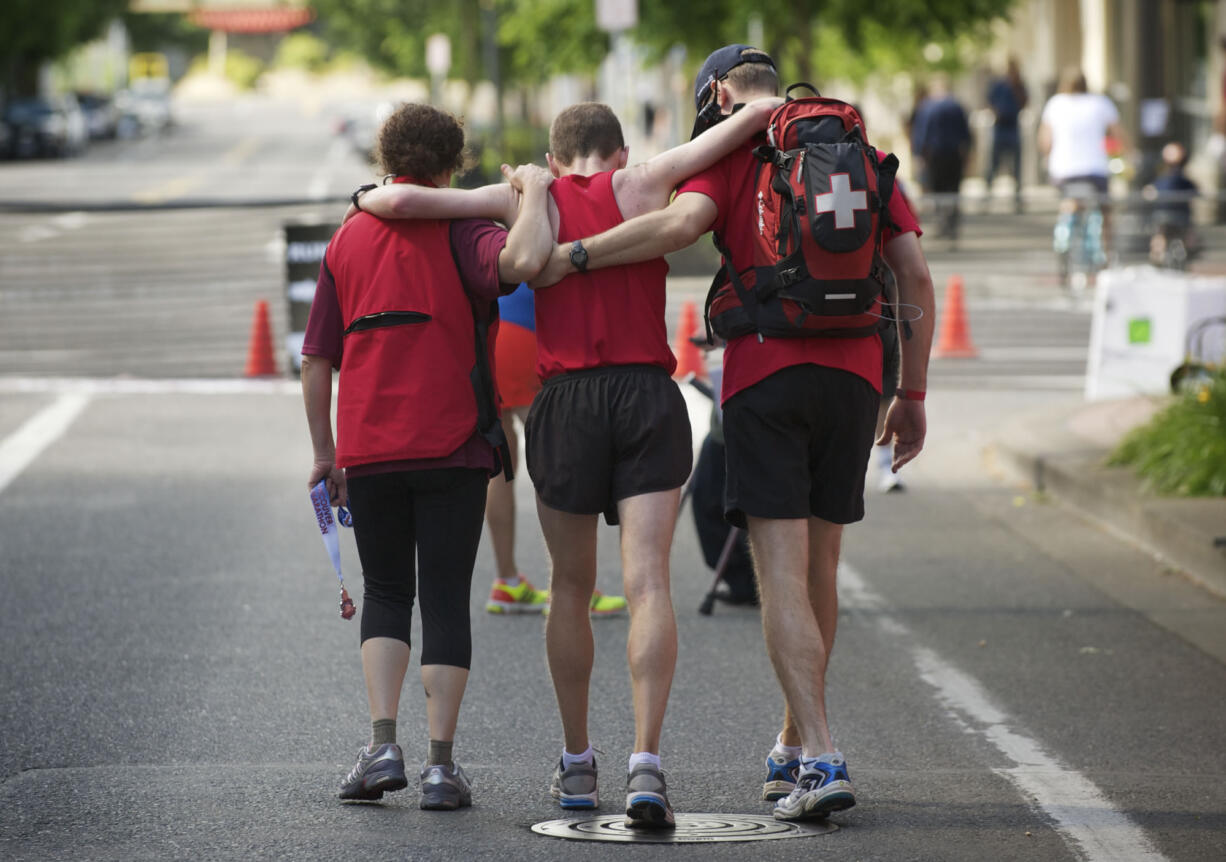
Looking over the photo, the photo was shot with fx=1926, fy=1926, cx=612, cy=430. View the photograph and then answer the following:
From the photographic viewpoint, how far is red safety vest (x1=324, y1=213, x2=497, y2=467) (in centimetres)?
502

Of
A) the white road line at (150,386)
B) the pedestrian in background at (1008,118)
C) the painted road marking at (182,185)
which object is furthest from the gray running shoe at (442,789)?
the painted road marking at (182,185)

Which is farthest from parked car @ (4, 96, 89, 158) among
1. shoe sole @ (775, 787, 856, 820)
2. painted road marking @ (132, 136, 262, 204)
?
shoe sole @ (775, 787, 856, 820)

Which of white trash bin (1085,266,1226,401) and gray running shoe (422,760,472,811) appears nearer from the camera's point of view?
gray running shoe (422,760,472,811)

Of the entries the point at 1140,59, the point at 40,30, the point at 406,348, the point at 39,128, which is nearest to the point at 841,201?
the point at 406,348

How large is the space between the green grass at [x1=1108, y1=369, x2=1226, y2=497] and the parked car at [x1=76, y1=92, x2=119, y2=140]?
229 feet

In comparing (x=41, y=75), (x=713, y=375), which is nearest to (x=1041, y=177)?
(x=713, y=375)

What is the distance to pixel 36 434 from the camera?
12977 mm

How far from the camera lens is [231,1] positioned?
15288cm

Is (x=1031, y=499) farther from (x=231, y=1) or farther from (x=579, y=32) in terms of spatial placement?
(x=231, y=1)

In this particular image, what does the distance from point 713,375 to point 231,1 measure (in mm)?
152081

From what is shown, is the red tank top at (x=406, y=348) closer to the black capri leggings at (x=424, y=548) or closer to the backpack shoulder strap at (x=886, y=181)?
the black capri leggings at (x=424, y=548)

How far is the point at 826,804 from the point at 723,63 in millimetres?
1968

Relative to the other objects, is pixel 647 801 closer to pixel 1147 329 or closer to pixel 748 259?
pixel 748 259

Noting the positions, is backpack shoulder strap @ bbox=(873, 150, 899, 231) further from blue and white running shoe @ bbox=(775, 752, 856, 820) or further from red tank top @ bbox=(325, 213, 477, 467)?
blue and white running shoe @ bbox=(775, 752, 856, 820)
